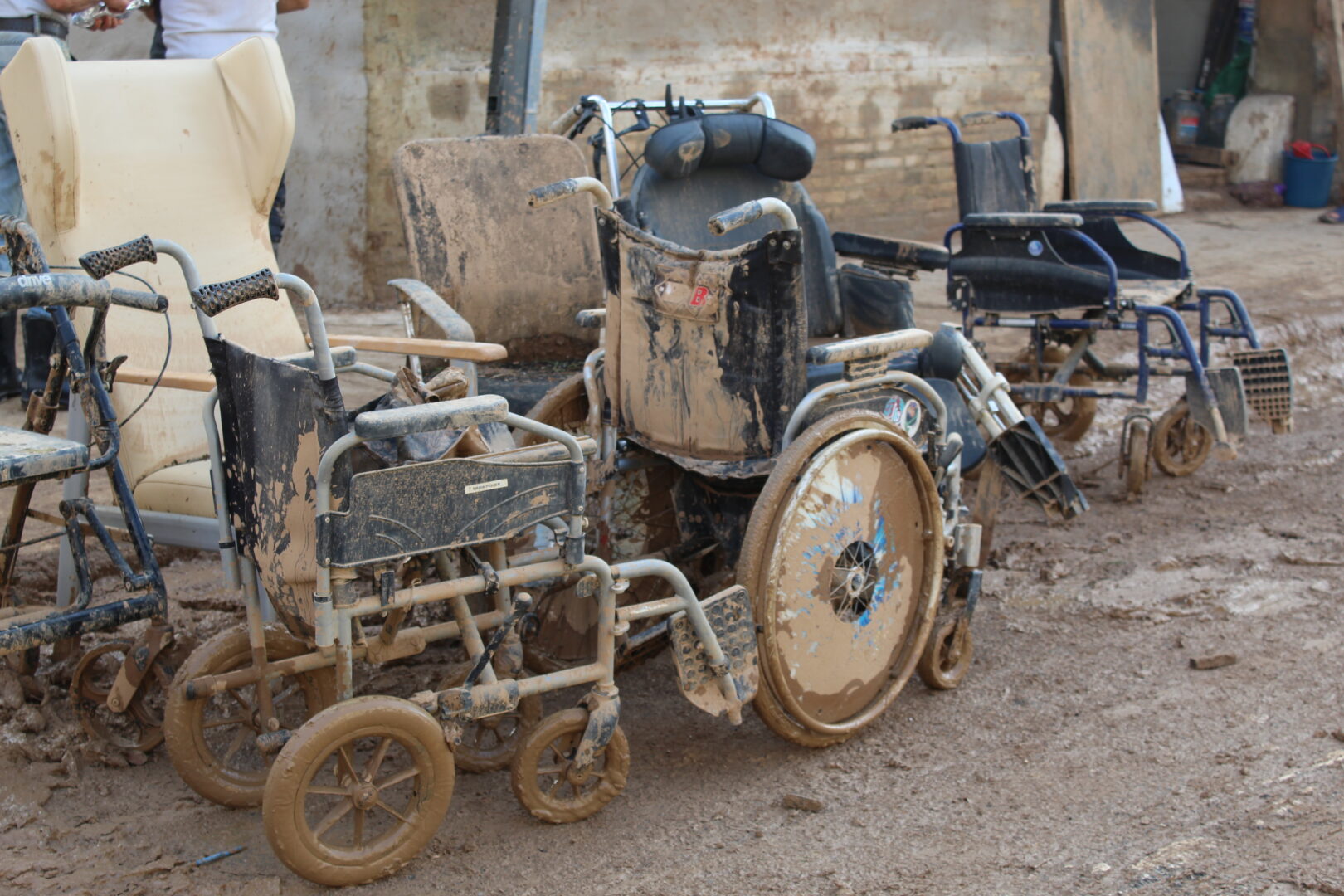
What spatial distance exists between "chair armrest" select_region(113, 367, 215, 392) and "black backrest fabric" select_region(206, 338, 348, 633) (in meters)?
0.31

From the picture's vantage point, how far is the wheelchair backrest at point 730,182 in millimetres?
4211

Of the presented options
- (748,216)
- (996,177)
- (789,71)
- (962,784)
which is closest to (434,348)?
(748,216)

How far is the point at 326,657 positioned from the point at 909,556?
56.7 inches

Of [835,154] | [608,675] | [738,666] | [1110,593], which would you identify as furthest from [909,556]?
[835,154]

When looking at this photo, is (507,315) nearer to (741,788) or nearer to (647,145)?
(647,145)

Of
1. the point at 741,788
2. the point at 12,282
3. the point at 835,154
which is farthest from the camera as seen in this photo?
the point at 835,154

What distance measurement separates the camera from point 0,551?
3.16 metres

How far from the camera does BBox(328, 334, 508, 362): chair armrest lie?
3078mm

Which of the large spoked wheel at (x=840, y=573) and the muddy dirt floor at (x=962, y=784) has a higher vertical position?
the large spoked wheel at (x=840, y=573)

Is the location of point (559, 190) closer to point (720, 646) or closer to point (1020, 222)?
point (720, 646)

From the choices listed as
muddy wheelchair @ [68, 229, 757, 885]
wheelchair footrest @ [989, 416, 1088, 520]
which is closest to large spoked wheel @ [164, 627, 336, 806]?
muddy wheelchair @ [68, 229, 757, 885]

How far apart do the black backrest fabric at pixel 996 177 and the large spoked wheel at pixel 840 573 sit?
9.63ft

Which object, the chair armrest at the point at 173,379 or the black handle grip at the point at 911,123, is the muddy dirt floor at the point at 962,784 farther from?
the black handle grip at the point at 911,123

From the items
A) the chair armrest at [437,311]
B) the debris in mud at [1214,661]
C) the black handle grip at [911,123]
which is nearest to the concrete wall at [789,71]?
the black handle grip at [911,123]
